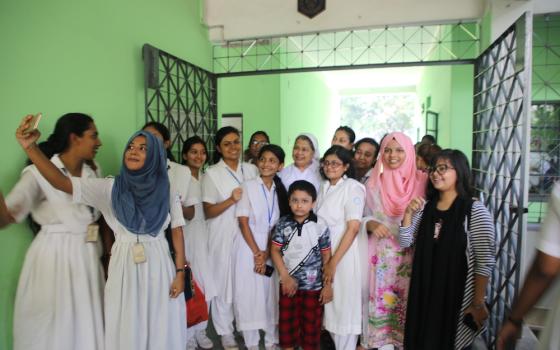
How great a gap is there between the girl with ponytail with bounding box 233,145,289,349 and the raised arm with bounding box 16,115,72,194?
102 centimetres

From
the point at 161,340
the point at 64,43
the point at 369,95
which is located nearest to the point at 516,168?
the point at 161,340

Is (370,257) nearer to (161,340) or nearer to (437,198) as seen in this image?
(437,198)

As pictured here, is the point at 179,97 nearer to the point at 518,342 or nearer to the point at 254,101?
the point at 254,101

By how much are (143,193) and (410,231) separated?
1369 mm

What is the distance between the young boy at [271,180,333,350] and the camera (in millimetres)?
2156

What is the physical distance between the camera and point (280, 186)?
7.85 feet

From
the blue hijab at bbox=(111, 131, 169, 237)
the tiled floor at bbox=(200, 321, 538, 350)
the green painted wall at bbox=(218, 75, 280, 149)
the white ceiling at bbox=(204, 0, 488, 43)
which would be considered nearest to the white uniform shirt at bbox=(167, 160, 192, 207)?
the blue hijab at bbox=(111, 131, 169, 237)

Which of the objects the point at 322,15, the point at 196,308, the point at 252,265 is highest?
the point at 322,15

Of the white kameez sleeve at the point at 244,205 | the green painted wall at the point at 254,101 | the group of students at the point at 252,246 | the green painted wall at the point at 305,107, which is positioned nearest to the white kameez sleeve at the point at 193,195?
the group of students at the point at 252,246

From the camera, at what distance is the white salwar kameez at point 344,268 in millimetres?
2186

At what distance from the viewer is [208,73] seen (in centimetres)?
364

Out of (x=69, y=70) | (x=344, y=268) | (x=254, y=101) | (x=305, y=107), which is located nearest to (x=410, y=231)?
(x=344, y=268)

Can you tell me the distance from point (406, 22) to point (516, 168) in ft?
5.33

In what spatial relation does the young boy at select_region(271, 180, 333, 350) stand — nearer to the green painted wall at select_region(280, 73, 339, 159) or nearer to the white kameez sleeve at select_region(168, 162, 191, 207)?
the white kameez sleeve at select_region(168, 162, 191, 207)
